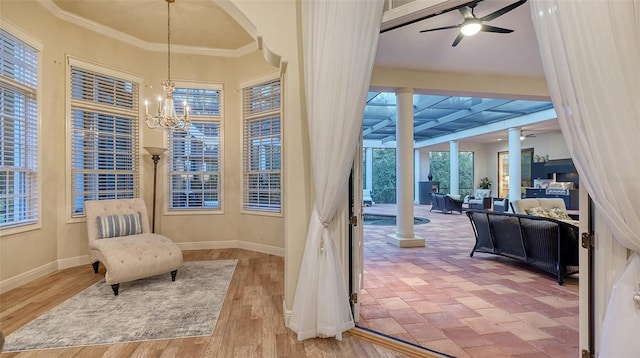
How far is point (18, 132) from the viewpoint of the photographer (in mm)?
3527

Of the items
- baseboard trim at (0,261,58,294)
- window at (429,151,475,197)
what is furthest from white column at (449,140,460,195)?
baseboard trim at (0,261,58,294)

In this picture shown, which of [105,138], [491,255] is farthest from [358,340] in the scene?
[105,138]

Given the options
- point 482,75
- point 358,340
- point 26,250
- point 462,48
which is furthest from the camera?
point 482,75

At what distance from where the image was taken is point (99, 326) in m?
2.53

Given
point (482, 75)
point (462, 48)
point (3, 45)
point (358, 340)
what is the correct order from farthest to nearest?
point (482, 75) → point (462, 48) → point (3, 45) → point (358, 340)

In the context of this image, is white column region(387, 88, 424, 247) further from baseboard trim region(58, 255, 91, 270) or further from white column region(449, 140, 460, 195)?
white column region(449, 140, 460, 195)

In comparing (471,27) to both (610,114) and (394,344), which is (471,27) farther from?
(394,344)

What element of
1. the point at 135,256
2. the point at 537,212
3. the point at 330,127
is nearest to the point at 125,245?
the point at 135,256

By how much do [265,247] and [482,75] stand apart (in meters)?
4.95

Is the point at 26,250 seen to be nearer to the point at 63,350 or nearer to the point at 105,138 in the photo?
the point at 105,138

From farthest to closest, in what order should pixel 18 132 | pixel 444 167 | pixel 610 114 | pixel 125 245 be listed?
pixel 444 167, pixel 18 132, pixel 125 245, pixel 610 114

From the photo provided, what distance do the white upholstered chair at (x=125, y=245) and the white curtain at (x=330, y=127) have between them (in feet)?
6.40

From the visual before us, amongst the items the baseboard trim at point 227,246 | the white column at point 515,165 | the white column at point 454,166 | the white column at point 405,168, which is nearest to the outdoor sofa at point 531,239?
the white column at point 405,168

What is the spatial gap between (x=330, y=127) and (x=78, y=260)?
4.41m
